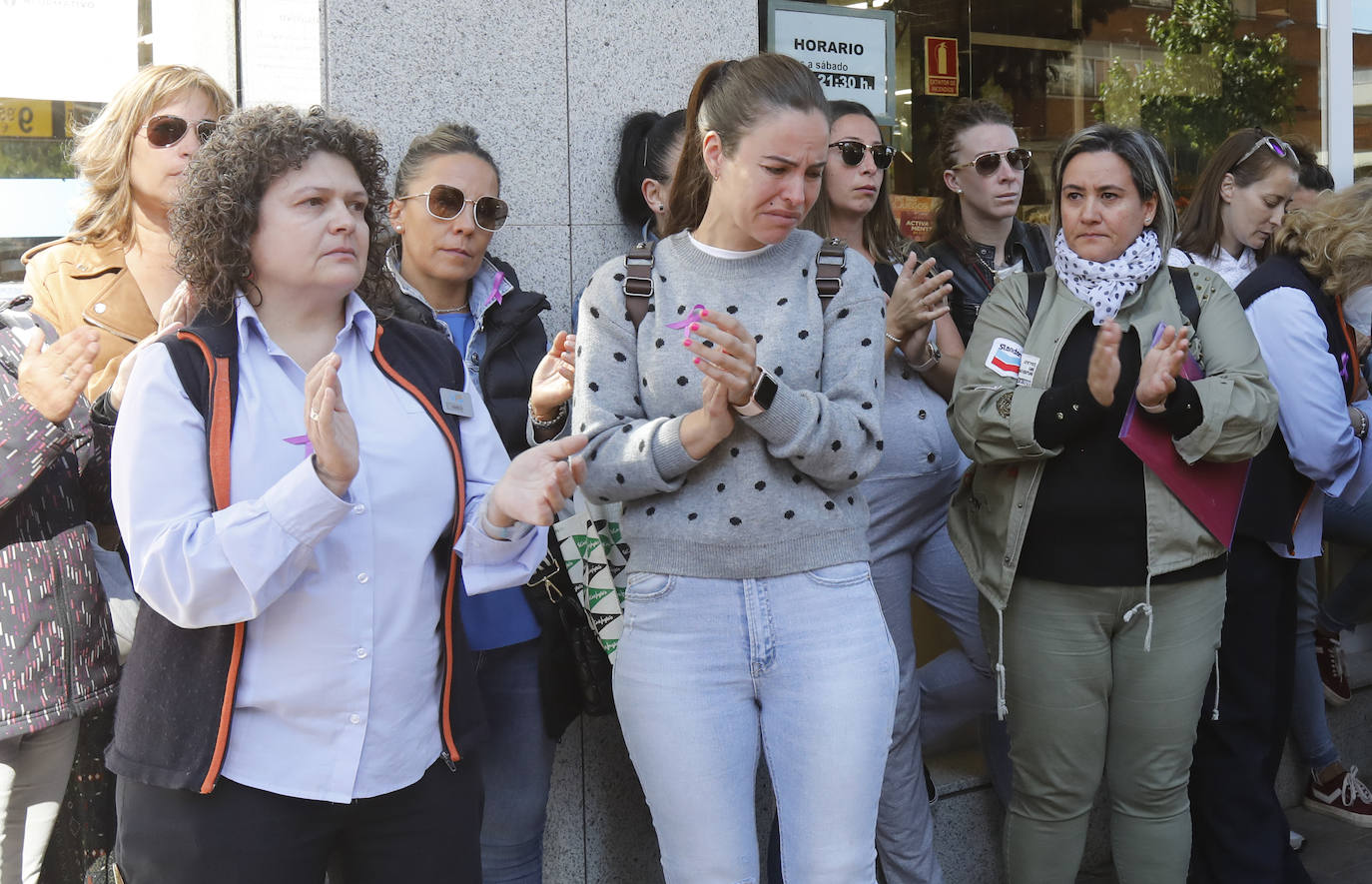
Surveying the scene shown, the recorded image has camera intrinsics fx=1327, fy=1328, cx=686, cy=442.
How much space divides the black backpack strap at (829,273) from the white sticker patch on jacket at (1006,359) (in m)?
0.85

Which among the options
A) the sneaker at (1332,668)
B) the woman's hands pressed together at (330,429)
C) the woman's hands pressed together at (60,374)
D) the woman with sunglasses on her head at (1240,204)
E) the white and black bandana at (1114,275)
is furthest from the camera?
the sneaker at (1332,668)

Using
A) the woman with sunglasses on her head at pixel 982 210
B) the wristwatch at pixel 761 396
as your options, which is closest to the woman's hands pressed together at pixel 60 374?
the wristwatch at pixel 761 396

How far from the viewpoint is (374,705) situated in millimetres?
2424

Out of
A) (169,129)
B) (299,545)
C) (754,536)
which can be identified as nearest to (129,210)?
(169,129)

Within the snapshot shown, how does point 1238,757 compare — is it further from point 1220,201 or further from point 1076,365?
point 1220,201

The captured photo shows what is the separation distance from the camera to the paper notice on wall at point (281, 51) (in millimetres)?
3631

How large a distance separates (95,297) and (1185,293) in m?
2.82

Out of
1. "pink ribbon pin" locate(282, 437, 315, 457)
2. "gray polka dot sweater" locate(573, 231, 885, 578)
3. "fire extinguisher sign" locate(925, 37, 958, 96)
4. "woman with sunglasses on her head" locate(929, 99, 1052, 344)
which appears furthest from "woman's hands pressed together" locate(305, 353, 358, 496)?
"fire extinguisher sign" locate(925, 37, 958, 96)

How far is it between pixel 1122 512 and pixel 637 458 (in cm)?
151

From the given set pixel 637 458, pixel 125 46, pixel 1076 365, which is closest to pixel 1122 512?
pixel 1076 365

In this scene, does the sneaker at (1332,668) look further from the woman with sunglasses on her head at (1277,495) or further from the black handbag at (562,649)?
the black handbag at (562,649)

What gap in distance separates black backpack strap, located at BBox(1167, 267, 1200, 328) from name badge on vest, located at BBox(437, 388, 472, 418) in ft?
6.73

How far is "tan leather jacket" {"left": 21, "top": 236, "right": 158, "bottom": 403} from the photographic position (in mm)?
3129

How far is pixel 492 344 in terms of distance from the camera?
3.46 metres
